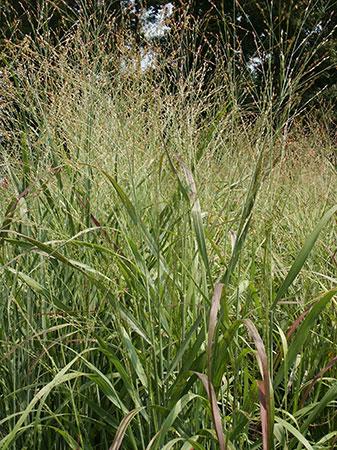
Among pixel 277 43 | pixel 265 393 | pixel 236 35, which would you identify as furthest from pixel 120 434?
pixel 236 35

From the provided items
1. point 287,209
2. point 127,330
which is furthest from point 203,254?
point 287,209

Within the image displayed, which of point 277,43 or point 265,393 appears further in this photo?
point 277,43

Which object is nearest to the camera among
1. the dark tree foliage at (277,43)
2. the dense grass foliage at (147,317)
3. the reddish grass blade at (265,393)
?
the reddish grass blade at (265,393)

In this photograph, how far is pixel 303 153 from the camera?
4.24 m

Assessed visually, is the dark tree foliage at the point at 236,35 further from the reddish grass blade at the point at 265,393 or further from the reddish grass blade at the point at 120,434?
the reddish grass blade at the point at 120,434

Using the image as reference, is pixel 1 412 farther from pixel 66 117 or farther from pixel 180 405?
pixel 66 117

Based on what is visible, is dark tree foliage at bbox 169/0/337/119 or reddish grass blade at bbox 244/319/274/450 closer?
reddish grass blade at bbox 244/319/274/450

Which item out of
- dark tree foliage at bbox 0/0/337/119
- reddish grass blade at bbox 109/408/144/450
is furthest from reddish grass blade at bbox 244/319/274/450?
dark tree foliage at bbox 0/0/337/119

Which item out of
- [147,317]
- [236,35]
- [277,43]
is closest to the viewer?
[147,317]

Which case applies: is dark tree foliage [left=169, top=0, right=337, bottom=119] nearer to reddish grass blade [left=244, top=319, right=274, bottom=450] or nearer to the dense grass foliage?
the dense grass foliage

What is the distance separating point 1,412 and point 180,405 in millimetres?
628

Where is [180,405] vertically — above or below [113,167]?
below

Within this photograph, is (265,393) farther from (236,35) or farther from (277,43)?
(236,35)

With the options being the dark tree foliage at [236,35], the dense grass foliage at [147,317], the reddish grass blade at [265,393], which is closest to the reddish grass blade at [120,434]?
the dense grass foliage at [147,317]
